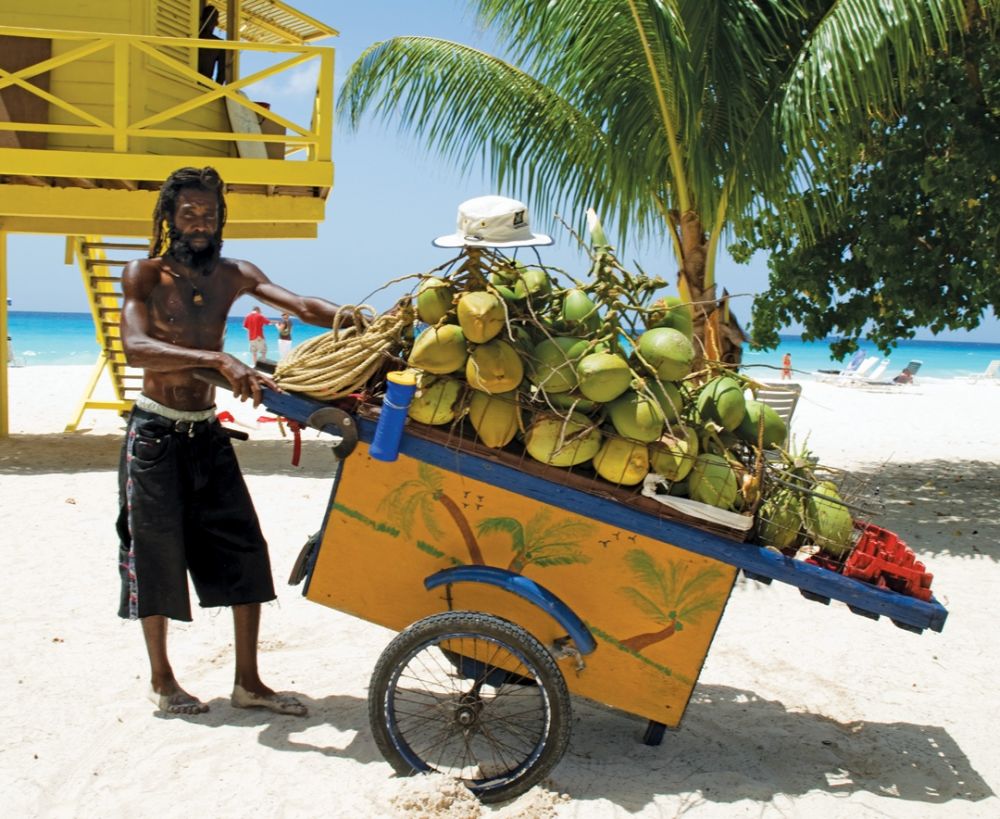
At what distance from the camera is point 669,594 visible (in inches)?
122

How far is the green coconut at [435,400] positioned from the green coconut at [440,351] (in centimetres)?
5

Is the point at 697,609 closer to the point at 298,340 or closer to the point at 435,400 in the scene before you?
the point at 435,400

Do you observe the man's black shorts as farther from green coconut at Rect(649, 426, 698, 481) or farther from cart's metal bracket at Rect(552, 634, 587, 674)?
green coconut at Rect(649, 426, 698, 481)

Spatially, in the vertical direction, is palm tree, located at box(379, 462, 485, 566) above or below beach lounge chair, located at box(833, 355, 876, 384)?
above

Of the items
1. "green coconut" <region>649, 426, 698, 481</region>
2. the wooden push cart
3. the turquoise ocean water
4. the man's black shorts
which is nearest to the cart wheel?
the wooden push cart

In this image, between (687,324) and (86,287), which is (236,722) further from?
(86,287)

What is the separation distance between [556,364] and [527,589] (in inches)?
28.3

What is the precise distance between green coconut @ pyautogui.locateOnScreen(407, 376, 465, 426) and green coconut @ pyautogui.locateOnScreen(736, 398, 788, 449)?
3.31 ft

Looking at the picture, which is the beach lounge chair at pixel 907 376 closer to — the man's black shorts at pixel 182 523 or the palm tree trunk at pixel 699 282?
the palm tree trunk at pixel 699 282

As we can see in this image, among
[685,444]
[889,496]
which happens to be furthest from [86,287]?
[685,444]

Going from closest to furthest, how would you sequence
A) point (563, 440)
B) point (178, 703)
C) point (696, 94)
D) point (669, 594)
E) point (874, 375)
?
point (563, 440), point (669, 594), point (178, 703), point (696, 94), point (874, 375)

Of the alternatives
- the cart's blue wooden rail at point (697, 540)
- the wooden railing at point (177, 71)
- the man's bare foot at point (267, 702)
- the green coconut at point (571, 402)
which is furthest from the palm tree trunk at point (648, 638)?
the wooden railing at point (177, 71)

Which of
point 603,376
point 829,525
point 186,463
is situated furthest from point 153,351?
point 829,525

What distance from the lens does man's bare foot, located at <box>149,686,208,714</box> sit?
12.0ft
